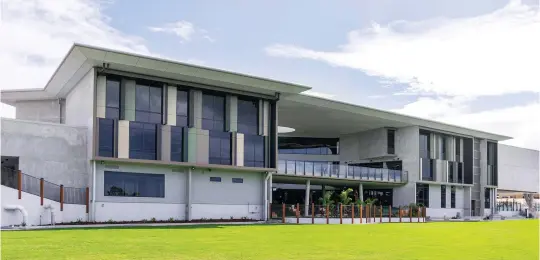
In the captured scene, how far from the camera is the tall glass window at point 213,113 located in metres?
38.6

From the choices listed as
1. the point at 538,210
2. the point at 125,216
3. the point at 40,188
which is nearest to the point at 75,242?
the point at 40,188

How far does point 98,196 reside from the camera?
34.0 metres

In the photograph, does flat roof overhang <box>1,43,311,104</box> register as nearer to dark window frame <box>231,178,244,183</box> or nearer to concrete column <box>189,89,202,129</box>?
concrete column <box>189,89,202,129</box>

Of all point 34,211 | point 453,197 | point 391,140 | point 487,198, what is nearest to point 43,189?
point 34,211

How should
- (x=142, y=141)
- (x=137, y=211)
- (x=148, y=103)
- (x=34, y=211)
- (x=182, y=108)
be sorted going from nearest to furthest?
1. (x=34, y=211)
2. (x=137, y=211)
3. (x=142, y=141)
4. (x=148, y=103)
5. (x=182, y=108)

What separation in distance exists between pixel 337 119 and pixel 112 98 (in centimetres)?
2406

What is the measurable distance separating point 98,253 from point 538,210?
72.8 metres

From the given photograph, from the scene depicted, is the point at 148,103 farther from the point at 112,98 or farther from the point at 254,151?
the point at 254,151

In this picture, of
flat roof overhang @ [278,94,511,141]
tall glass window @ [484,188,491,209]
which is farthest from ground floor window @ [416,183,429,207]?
tall glass window @ [484,188,491,209]

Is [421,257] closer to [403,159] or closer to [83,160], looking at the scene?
[83,160]

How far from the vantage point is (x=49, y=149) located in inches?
1336

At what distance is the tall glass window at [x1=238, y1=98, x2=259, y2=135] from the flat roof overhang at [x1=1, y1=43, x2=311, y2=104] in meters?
0.87

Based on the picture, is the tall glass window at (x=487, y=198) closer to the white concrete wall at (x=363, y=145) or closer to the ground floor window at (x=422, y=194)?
the ground floor window at (x=422, y=194)

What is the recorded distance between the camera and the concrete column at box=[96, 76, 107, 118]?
112 feet
